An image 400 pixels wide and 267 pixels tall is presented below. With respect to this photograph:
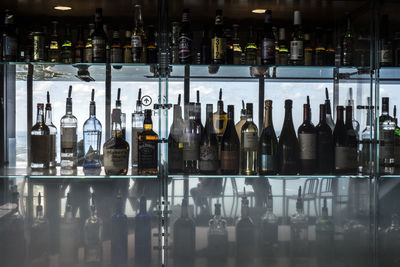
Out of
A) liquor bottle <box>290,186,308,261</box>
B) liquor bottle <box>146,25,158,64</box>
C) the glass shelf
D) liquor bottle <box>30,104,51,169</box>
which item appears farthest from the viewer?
liquor bottle <box>290,186,308,261</box>

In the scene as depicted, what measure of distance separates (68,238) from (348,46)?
152 centimetres

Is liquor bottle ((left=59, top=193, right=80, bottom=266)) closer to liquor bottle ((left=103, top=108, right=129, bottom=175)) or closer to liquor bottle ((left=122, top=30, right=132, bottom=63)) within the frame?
liquor bottle ((left=103, top=108, right=129, bottom=175))

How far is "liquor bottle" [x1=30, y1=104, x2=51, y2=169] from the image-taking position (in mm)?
1786

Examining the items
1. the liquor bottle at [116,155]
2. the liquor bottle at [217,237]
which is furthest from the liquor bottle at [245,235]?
the liquor bottle at [116,155]

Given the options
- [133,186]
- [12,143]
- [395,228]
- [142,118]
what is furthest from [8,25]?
[395,228]

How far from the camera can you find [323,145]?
185cm

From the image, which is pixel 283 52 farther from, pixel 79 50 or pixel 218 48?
pixel 79 50

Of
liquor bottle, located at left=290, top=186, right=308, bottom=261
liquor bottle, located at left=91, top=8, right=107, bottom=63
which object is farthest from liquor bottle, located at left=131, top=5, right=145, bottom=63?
liquor bottle, located at left=290, top=186, right=308, bottom=261

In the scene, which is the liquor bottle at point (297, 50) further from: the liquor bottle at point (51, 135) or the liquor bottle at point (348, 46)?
the liquor bottle at point (51, 135)

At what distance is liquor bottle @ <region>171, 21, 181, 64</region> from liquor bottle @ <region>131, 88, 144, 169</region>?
26 centimetres

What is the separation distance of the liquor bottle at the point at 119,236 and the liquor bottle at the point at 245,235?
0.51 meters

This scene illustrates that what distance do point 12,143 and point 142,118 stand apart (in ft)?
1.93

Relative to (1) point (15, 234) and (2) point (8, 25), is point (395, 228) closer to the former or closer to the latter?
(1) point (15, 234)

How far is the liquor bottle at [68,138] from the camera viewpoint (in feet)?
5.84
